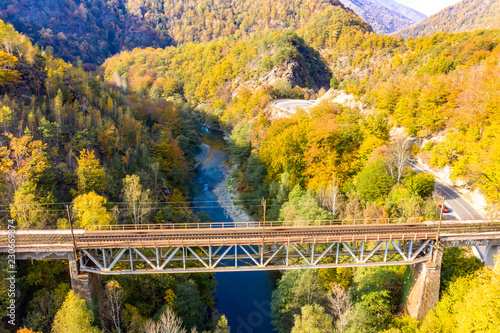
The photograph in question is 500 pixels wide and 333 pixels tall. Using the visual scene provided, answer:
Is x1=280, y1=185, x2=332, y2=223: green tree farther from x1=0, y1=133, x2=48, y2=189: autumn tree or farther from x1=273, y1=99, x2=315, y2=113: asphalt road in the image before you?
x1=273, y1=99, x2=315, y2=113: asphalt road

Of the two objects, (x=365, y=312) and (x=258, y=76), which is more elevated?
(x=258, y=76)

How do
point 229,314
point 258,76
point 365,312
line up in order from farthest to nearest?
point 258,76, point 229,314, point 365,312

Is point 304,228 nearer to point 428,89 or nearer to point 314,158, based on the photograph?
point 314,158

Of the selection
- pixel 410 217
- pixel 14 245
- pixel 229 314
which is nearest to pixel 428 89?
pixel 410 217

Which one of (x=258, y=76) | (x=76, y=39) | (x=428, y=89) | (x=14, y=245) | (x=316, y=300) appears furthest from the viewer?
(x=76, y=39)

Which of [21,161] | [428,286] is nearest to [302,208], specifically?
[428,286]

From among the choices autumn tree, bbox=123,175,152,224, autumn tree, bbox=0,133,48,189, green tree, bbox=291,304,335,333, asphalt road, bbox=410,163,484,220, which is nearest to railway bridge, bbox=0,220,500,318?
green tree, bbox=291,304,335,333

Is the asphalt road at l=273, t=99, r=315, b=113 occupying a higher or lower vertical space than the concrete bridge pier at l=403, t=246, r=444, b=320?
higher
